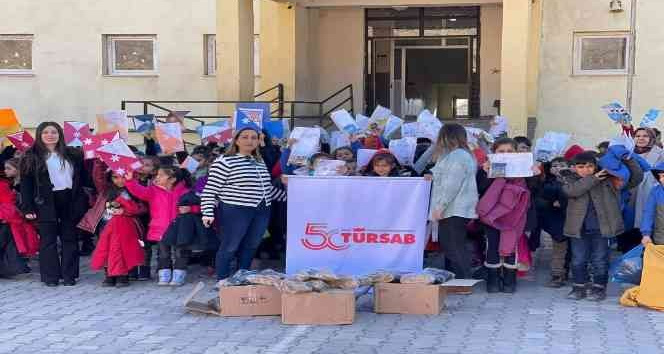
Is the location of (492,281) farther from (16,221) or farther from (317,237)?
(16,221)

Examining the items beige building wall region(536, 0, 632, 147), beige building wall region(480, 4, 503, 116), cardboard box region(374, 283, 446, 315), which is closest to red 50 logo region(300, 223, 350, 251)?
cardboard box region(374, 283, 446, 315)

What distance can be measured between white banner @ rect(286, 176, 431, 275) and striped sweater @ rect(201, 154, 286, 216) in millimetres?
568

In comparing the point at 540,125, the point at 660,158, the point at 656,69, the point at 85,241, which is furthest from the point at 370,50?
the point at 660,158

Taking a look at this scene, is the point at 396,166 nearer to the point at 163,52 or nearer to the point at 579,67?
the point at 579,67

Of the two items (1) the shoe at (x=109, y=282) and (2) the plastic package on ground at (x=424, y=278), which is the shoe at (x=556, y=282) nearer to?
(2) the plastic package on ground at (x=424, y=278)

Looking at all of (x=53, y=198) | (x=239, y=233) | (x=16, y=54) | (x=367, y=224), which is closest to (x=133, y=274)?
(x=53, y=198)

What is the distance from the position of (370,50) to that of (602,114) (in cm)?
497

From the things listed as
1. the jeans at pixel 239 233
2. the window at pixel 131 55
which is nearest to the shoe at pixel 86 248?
the jeans at pixel 239 233

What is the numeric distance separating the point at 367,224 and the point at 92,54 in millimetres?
11577

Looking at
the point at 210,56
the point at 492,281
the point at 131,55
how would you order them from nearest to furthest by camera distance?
the point at 492,281
the point at 210,56
the point at 131,55

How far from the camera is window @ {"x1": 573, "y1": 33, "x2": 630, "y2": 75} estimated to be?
17.0 metres

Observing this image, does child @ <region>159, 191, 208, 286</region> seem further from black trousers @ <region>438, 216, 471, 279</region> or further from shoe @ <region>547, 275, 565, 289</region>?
shoe @ <region>547, 275, 565, 289</region>

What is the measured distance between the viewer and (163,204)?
951cm

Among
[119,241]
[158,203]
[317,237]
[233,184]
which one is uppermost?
[233,184]
